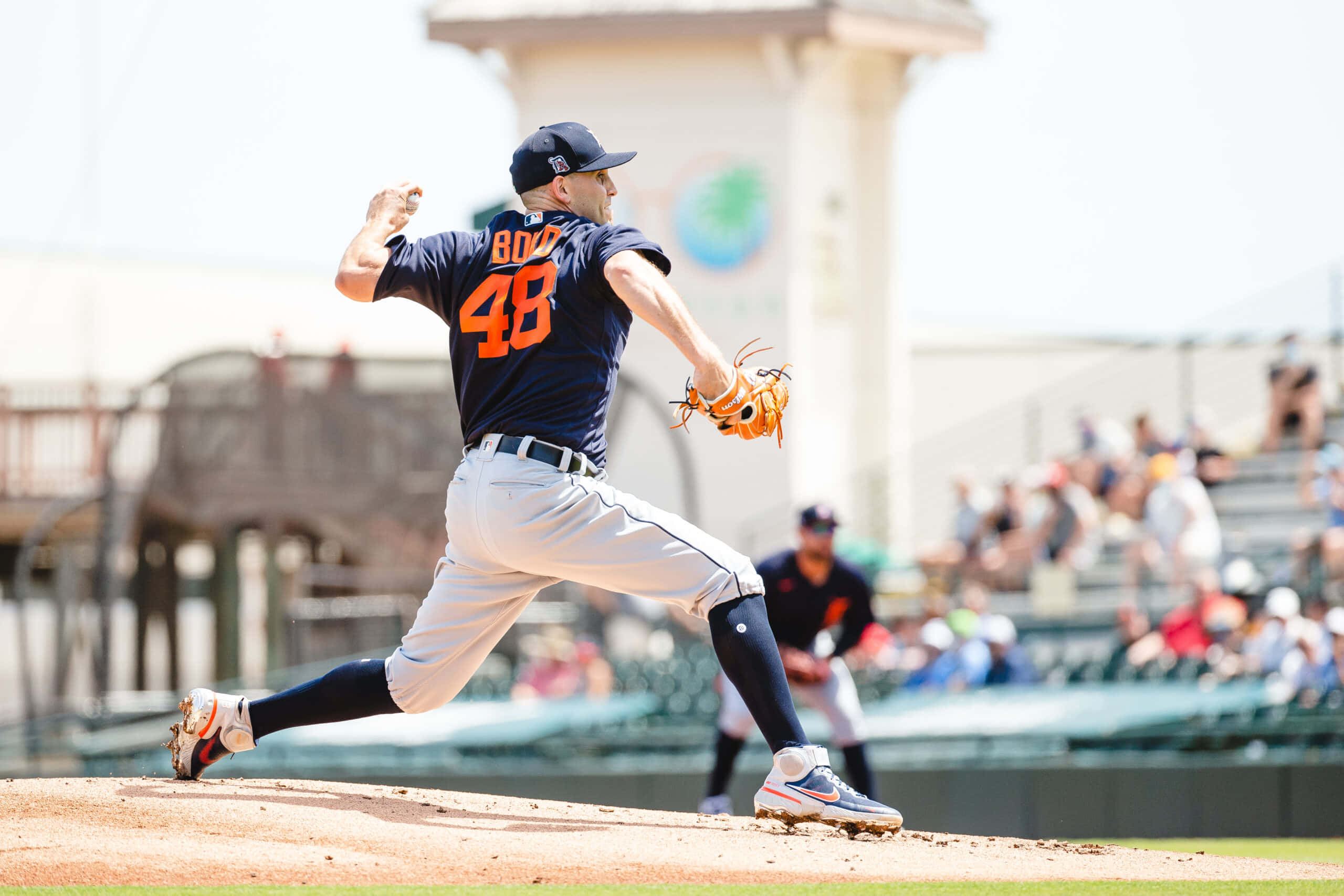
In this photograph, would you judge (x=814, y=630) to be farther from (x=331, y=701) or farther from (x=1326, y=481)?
(x=1326, y=481)

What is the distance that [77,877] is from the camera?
439 cm

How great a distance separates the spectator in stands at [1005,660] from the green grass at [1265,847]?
193 centimetres

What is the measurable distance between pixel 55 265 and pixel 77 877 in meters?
32.2

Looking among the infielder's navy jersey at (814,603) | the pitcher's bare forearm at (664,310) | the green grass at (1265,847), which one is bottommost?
the green grass at (1265,847)

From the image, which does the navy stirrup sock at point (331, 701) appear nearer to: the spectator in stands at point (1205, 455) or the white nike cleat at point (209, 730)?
the white nike cleat at point (209, 730)


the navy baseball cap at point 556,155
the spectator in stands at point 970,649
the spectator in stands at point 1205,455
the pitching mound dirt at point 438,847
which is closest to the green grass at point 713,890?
the pitching mound dirt at point 438,847

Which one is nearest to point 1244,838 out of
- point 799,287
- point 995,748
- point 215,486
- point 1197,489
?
point 995,748

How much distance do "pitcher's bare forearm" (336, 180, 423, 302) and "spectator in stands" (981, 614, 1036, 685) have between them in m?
7.68

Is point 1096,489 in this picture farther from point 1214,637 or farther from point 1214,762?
point 1214,762

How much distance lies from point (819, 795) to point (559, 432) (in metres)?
1.23

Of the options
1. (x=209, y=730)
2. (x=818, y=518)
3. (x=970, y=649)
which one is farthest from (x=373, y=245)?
(x=970, y=649)

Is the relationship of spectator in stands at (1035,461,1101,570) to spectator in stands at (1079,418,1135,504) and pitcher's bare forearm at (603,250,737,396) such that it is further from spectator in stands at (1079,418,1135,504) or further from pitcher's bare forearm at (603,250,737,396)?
pitcher's bare forearm at (603,250,737,396)

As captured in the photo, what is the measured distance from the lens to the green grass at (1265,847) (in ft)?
22.2

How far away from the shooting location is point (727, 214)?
22.4 m
